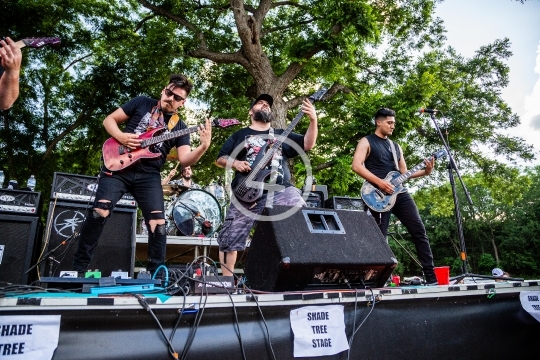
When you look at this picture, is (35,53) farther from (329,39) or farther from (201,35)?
(329,39)

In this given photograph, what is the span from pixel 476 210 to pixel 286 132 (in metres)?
50.1

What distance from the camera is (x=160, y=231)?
→ 10.6ft

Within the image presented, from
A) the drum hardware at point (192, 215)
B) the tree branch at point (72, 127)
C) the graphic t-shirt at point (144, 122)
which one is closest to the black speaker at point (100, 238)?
the graphic t-shirt at point (144, 122)

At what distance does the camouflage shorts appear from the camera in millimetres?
3529

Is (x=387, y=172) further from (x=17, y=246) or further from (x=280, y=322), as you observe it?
(x=17, y=246)

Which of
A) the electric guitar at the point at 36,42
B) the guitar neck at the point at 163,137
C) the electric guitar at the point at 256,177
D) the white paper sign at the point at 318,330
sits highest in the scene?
the electric guitar at the point at 36,42

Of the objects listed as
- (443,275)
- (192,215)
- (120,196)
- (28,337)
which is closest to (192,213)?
(192,215)

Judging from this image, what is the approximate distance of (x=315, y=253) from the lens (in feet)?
7.95

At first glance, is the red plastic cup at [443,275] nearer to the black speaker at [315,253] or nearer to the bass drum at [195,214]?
the black speaker at [315,253]

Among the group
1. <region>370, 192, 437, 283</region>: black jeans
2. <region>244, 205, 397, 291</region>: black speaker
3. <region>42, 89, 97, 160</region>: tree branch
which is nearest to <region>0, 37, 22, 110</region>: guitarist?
<region>244, 205, 397, 291</region>: black speaker

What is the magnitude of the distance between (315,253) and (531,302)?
1891 millimetres

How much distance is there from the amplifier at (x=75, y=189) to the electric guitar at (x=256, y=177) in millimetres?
1613

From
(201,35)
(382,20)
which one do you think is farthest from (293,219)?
(382,20)

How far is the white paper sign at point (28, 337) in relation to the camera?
4.88ft
